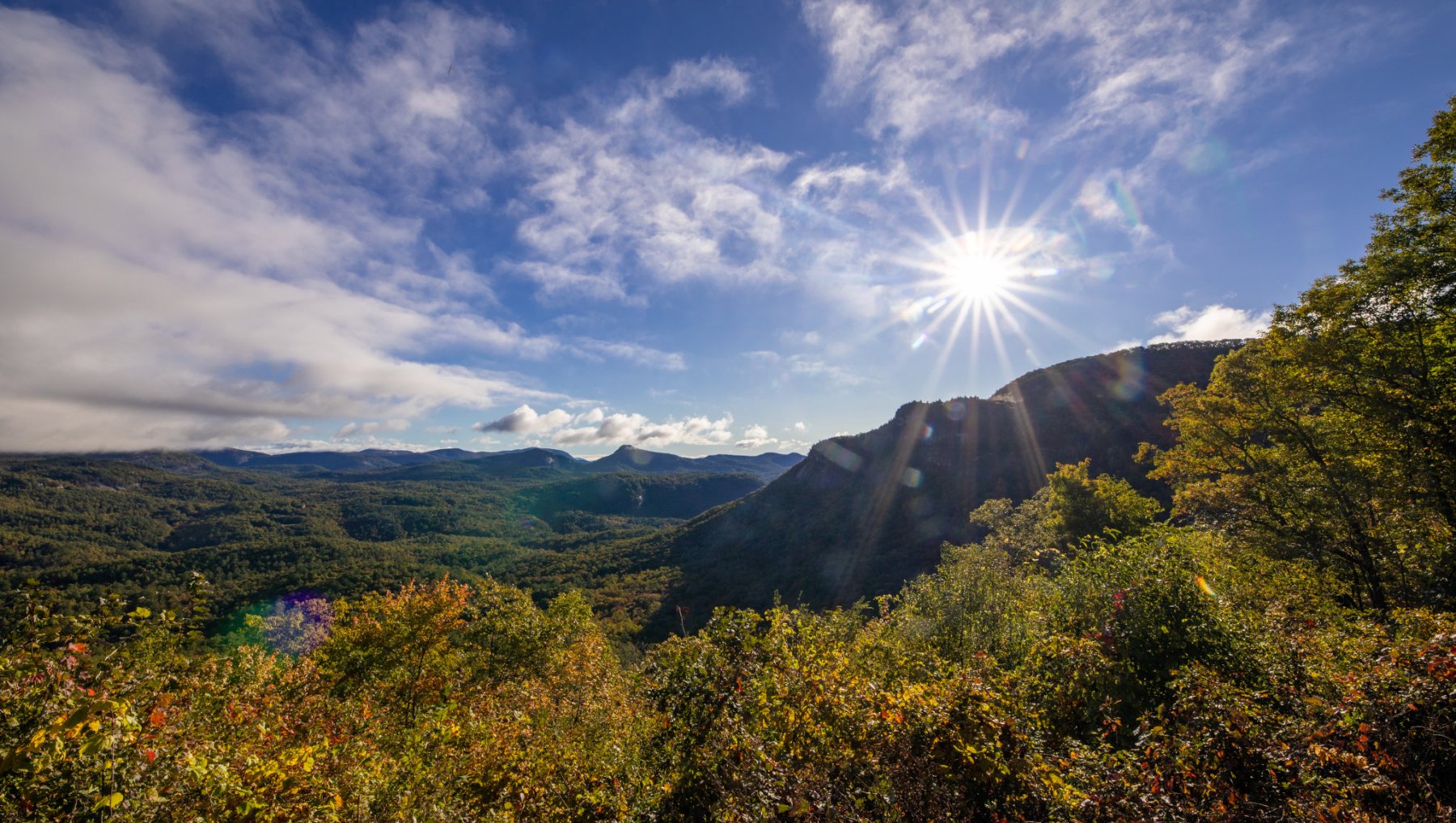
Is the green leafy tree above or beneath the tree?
beneath

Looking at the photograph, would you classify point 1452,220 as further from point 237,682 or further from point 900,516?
point 900,516

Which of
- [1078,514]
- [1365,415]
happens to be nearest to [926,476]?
[1078,514]

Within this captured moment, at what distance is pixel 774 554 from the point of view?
109 metres

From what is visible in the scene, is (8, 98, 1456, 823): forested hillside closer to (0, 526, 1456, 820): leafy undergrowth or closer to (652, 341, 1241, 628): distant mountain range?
(0, 526, 1456, 820): leafy undergrowth

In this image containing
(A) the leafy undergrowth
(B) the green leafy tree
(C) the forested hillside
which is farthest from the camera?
(B) the green leafy tree

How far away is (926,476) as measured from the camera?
105 meters

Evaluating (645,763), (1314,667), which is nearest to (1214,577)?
(1314,667)

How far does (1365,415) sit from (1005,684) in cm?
1914

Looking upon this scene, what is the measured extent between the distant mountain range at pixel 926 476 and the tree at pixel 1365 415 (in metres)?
57.4

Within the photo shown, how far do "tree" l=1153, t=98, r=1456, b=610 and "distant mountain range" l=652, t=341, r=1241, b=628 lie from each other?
188ft

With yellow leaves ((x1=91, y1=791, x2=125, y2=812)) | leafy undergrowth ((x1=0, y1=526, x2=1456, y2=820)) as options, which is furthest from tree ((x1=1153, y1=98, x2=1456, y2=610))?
yellow leaves ((x1=91, y1=791, x2=125, y2=812))

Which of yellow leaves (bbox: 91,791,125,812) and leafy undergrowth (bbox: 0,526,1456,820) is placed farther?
leafy undergrowth (bbox: 0,526,1456,820)

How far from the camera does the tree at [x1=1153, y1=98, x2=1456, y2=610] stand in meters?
14.8

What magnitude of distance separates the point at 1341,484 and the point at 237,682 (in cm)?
3668
